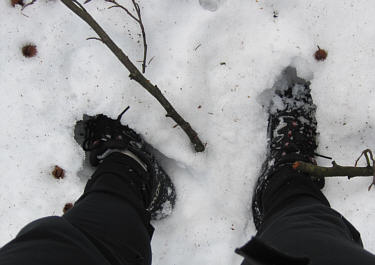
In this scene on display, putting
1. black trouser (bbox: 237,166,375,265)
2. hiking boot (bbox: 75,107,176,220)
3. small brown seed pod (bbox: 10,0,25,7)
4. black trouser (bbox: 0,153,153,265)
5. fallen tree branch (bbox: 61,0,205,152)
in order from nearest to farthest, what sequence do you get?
black trouser (bbox: 237,166,375,265), black trouser (bbox: 0,153,153,265), fallen tree branch (bbox: 61,0,205,152), hiking boot (bbox: 75,107,176,220), small brown seed pod (bbox: 10,0,25,7)

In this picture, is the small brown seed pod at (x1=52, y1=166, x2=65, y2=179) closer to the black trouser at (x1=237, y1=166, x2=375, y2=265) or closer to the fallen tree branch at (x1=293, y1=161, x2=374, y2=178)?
the black trouser at (x1=237, y1=166, x2=375, y2=265)

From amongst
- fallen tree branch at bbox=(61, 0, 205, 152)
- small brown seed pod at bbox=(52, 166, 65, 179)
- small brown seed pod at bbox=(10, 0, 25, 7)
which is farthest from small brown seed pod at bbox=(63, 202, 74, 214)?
small brown seed pod at bbox=(10, 0, 25, 7)

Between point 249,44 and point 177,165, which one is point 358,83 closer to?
point 249,44

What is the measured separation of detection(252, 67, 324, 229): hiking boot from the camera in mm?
1918

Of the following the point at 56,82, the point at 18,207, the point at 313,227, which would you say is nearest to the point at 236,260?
the point at 313,227

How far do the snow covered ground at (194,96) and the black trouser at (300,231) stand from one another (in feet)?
1.12

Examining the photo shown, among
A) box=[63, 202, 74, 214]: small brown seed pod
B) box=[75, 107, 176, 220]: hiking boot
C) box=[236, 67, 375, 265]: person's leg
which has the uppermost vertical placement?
box=[236, 67, 375, 265]: person's leg

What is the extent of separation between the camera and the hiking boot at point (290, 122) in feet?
6.29

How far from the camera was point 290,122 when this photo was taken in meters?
2.00

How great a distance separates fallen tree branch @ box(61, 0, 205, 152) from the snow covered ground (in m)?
0.15

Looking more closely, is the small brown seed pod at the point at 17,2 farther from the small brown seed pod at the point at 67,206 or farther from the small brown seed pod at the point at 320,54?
the small brown seed pod at the point at 320,54

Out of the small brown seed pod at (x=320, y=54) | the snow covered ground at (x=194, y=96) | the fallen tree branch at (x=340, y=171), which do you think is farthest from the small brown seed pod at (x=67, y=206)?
the small brown seed pod at (x=320, y=54)

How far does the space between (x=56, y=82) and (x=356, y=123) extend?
1.73 m

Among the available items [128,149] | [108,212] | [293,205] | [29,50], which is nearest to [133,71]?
[128,149]
